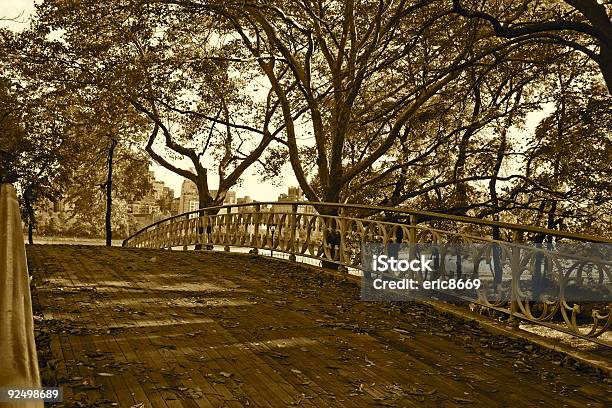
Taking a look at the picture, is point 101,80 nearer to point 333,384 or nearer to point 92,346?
point 92,346

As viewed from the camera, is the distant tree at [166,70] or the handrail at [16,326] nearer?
the handrail at [16,326]

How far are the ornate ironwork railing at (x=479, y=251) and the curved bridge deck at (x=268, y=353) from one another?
0.63 metres

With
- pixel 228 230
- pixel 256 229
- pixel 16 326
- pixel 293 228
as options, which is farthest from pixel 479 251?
pixel 228 230

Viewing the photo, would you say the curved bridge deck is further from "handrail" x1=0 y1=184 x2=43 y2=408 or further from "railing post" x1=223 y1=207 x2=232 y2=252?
"railing post" x1=223 y1=207 x2=232 y2=252

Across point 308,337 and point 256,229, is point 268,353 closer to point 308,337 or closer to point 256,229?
point 308,337

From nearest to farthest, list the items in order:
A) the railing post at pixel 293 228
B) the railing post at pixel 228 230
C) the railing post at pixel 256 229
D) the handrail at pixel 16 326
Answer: the handrail at pixel 16 326, the railing post at pixel 293 228, the railing post at pixel 256 229, the railing post at pixel 228 230

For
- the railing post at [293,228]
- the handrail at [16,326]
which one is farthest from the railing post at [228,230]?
the handrail at [16,326]

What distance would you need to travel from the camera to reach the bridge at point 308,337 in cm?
454

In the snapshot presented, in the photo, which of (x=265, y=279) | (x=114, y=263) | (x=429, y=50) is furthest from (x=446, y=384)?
(x=429, y=50)

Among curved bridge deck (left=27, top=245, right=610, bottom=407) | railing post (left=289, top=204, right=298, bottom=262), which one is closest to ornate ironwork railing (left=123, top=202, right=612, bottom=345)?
railing post (left=289, top=204, right=298, bottom=262)

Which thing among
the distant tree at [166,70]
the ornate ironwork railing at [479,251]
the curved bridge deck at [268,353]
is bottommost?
the curved bridge deck at [268,353]

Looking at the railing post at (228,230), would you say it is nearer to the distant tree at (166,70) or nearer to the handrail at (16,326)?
the distant tree at (166,70)

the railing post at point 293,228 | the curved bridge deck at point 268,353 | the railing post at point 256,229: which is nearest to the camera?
the curved bridge deck at point 268,353

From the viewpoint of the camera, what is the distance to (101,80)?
17.0 metres
